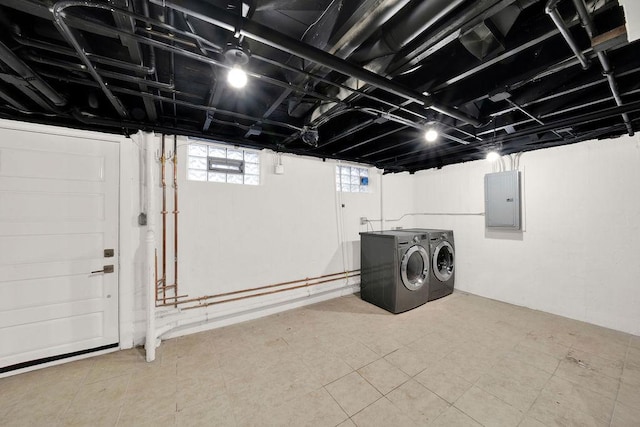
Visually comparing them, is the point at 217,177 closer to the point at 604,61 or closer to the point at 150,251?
the point at 150,251

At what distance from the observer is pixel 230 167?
3.03m

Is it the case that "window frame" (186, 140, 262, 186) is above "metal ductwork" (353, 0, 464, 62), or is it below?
below

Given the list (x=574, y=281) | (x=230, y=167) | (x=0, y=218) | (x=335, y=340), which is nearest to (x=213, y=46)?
(x=230, y=167)

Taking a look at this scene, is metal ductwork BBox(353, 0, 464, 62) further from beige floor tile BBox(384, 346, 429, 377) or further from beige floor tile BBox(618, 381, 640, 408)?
beige floor tile BBox(618, 381, 640, 408)

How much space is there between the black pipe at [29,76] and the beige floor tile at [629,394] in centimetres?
470

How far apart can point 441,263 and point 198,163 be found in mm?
4090

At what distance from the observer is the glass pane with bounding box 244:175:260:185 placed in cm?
317

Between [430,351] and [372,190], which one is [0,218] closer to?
[430,351]

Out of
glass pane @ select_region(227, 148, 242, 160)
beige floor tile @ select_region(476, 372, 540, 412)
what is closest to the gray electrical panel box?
beige floor tile @ select_region(476, 372, 540, 412)

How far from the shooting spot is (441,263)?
4.02m

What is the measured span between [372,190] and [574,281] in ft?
9.99

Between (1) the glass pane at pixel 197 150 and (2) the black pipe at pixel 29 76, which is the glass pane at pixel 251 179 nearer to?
(1) the glass pane at pixel 197 150

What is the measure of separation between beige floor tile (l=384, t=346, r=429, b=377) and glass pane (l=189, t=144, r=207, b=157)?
310 cm

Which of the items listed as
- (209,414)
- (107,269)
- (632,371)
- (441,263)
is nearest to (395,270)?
(441,263)
